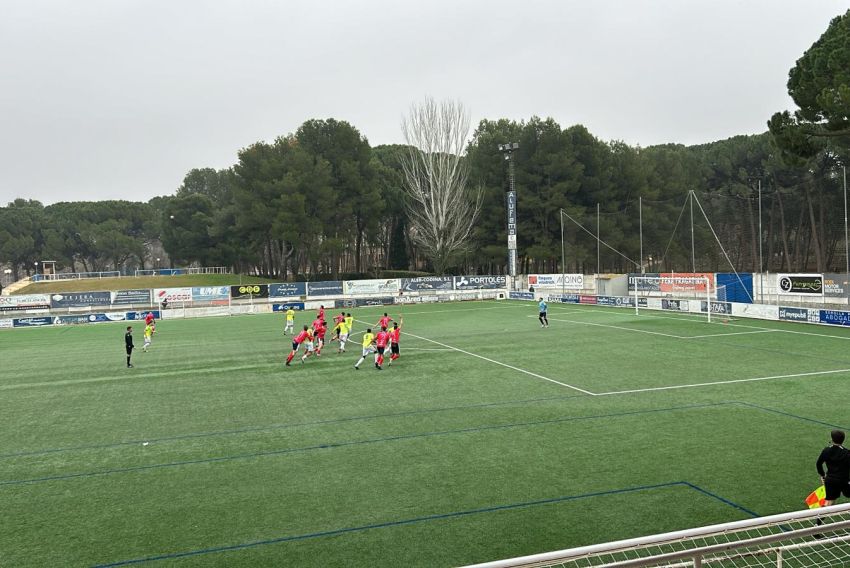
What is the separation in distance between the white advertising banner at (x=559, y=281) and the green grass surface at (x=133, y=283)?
36.7m

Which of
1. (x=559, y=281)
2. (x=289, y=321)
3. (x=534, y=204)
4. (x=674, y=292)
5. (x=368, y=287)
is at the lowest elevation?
(x=289, y=321)

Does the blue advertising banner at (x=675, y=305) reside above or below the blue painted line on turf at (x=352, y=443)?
above

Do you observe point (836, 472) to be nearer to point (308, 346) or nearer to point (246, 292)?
point (308, 346)

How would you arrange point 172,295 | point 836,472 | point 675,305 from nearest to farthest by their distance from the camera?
point 836,472 → point 675,305 → point 172,295

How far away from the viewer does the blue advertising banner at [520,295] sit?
57.8 metres

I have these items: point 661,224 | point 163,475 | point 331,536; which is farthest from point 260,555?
point 661,224

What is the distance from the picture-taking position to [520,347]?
27.2 meters

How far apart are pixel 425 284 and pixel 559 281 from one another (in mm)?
13242

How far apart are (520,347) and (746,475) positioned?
55.7ft

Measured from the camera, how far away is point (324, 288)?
59031mm

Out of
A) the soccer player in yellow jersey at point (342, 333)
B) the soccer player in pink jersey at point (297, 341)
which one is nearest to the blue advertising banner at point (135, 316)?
the soccer player in yellow jersey at point (342, 333)

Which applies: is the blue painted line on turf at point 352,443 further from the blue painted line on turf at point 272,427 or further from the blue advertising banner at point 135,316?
the blue advertising banner at point 135,316

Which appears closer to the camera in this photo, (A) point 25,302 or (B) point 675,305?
(B) point 675,305

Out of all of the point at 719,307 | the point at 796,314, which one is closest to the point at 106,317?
the point at 719,307
